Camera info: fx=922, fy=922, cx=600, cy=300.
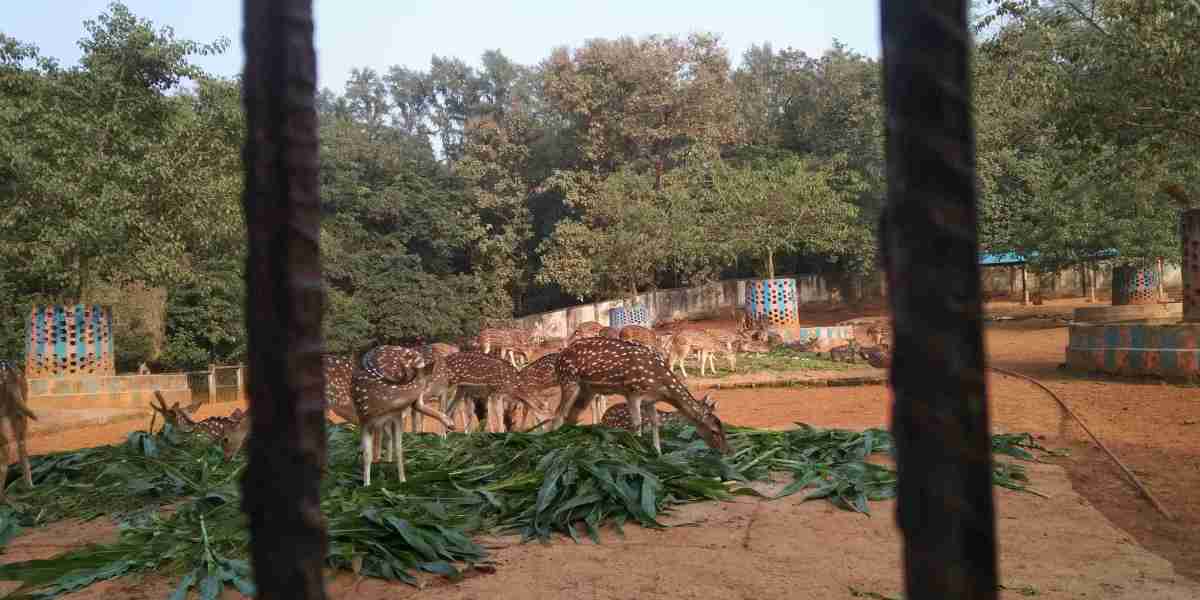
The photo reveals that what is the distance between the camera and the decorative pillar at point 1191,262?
1426 centimetres

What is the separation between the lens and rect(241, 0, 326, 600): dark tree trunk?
54.8 inches

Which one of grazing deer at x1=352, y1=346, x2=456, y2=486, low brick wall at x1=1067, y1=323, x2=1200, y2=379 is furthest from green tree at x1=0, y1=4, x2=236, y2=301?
low brick wall at x1=1067, y1=323, x2=1200, y2=379

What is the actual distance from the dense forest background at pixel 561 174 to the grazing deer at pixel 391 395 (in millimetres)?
9069

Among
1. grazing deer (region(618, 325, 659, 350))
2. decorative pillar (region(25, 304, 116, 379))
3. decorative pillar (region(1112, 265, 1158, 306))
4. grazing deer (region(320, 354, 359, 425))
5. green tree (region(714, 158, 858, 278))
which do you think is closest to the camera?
grazing deer (region(320, 354, 359, 425))

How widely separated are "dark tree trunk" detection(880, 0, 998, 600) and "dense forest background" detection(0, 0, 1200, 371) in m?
11.8

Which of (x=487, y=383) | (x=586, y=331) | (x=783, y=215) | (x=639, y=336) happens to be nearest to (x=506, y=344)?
(x=586, y=331)

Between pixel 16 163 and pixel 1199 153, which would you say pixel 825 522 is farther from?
pixel 16 163

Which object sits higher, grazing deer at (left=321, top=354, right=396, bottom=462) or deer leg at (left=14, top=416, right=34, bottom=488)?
grazing deer at (left=321, top=354, right=396, bottom=462)

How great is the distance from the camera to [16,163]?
14.5 meters

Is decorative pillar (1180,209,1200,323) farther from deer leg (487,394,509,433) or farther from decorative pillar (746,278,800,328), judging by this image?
decorative pillar (746,278,800,328)

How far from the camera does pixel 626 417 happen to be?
28.2 feet

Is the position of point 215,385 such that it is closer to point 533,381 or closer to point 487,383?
point 533,381

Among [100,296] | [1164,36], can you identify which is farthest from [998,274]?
[100,296]

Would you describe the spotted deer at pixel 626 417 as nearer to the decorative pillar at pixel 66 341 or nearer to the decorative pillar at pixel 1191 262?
the decorative pillar at pixel 1191 262
